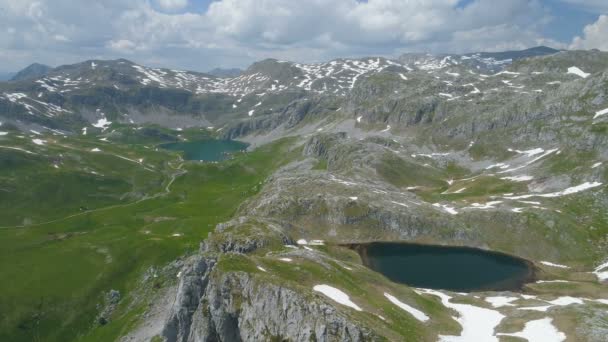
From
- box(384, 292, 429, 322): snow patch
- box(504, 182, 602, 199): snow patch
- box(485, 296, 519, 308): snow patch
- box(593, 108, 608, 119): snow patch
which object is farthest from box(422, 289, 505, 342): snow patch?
box(593, 108, 608, 119): snow patch

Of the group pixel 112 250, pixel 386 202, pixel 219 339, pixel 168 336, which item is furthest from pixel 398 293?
pixel 112 250

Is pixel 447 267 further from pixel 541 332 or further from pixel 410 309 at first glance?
pixel 541 332

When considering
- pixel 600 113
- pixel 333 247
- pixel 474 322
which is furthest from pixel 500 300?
pixel 600 113

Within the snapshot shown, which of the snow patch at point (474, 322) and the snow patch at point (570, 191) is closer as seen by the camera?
the snow patch at point (474, 322)

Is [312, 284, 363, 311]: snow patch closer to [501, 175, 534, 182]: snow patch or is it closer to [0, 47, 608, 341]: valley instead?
[0, 47, 608, 341]: valley

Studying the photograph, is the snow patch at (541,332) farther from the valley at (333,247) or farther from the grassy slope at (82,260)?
the grassy slope at (82,260)

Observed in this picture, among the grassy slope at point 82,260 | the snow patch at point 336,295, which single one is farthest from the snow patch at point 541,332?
the grassy slope at point 82,260

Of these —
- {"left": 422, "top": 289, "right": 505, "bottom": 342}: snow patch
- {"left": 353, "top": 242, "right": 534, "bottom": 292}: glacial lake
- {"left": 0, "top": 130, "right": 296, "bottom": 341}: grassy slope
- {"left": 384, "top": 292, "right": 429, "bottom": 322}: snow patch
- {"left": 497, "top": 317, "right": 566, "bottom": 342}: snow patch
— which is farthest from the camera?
{"left": 353, "top": 242, "right": 534, "bottom": 292}: glacial lake

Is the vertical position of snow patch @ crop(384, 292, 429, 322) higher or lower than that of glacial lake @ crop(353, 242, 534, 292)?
higher
